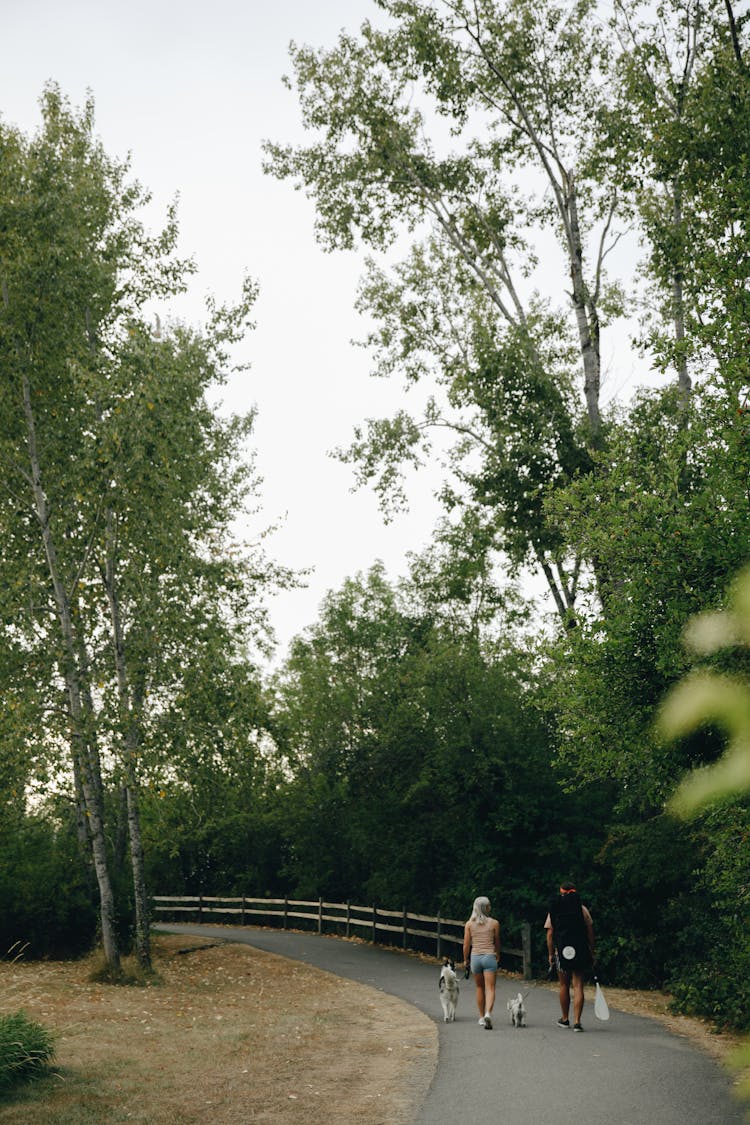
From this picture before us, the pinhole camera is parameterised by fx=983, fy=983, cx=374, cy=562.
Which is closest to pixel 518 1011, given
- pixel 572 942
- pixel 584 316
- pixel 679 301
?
pixel 572 942

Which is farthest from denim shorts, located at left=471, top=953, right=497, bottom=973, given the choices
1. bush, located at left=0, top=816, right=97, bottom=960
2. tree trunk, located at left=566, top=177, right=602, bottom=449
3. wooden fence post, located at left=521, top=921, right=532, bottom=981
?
tree trunk, located at left=566, top=177, right=602, bottom=449

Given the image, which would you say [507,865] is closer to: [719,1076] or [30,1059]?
[719,1076]

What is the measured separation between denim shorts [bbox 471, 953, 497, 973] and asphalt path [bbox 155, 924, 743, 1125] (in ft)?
2.42

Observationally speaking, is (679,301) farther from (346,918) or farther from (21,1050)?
(346,918)

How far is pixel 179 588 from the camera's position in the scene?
1986 cm

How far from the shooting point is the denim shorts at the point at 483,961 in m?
11.7

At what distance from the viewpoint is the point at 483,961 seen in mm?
11742

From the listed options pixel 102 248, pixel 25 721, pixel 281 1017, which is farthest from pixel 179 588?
pixel 281 1017

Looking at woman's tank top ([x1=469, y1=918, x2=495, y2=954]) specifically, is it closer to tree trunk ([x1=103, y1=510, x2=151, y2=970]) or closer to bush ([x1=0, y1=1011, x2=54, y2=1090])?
bush ([x1=0, y1=1011, x2=54, y2=1090])

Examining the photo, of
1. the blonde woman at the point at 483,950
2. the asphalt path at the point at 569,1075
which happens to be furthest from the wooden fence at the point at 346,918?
the blonde woman at the point at 483,950

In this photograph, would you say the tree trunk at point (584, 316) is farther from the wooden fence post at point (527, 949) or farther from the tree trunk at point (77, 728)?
the tree trunk at point (77, 728)

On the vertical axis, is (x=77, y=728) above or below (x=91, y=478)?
below

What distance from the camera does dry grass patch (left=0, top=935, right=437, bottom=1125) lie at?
831cm

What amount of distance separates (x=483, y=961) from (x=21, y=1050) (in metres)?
5.31
